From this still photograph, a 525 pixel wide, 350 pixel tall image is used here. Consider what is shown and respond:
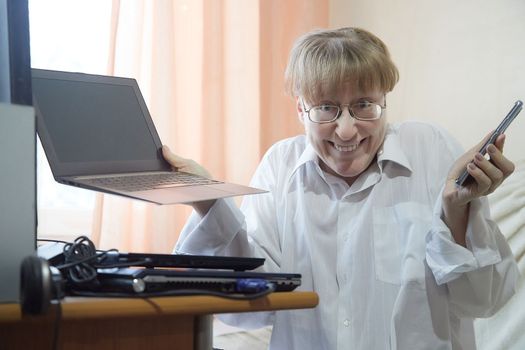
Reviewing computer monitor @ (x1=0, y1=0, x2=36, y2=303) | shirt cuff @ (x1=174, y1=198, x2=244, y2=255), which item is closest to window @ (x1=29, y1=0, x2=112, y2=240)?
shirt cuff @ (x1=174, y1=198, x2=244, y2=255)

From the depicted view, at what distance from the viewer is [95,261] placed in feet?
→ 2.25

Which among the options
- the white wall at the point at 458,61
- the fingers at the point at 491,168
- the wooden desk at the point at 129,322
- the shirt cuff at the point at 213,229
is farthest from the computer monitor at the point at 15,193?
the white wall at the point at 458,61

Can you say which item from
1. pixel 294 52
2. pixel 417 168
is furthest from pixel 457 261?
pixel 294 52

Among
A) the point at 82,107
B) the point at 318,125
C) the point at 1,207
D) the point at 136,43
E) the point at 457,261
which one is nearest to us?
the point at 1,207

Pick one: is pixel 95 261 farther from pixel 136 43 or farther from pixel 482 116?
pixel 482 116

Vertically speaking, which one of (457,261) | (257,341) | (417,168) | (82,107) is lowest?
(257,341)

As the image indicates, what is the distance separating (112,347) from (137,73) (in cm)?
116

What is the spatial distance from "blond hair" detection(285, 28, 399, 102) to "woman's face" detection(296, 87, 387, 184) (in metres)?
0.02

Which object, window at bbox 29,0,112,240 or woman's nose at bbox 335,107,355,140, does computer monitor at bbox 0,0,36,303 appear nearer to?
woman's nose at bbox 335,107,355,140

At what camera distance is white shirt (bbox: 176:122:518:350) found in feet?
3.31

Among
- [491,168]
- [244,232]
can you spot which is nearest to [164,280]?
[244,232]

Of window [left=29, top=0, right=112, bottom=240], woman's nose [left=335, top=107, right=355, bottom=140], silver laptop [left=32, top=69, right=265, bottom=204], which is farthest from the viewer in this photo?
window [left=29, top=0, right=112, bottom=240]

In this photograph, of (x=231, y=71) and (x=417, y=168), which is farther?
(x=231, y=71)

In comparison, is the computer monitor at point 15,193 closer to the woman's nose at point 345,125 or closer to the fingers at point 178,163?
the fingers at point 178,163
